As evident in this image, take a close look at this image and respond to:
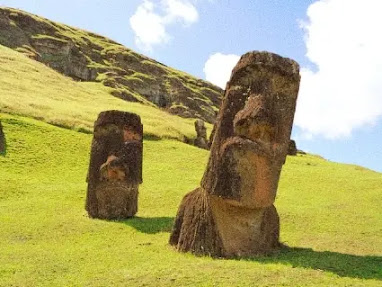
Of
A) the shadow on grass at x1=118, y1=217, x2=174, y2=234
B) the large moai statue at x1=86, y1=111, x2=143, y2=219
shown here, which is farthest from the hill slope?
the shadow on grass at x1=118, y1=217, x2=174, y2=234

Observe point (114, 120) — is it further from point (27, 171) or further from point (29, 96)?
point (29, 96)

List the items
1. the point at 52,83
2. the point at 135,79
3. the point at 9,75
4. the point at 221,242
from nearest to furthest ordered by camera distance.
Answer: the point at 221,242, the point at 9,75, the point at 52,83, the point at 135,79

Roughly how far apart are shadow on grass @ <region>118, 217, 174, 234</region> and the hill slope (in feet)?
189

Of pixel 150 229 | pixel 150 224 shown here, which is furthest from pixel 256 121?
pixel 150 224

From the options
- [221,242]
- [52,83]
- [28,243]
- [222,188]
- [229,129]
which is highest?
[52,83]

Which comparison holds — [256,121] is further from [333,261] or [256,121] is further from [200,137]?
[200,137]

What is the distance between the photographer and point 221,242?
12.1 metres

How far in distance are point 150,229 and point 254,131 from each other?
227 inches

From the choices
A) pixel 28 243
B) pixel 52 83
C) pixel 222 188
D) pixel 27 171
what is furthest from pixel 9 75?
pixel 222 188

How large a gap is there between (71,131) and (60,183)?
426 inches

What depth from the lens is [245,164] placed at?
39.8 feet

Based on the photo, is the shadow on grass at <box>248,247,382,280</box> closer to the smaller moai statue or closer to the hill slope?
the smaller moai statue

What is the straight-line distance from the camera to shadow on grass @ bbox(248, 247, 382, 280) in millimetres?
10447

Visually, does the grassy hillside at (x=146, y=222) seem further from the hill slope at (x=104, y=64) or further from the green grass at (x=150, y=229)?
the hill slope at (x=104, y=64)
